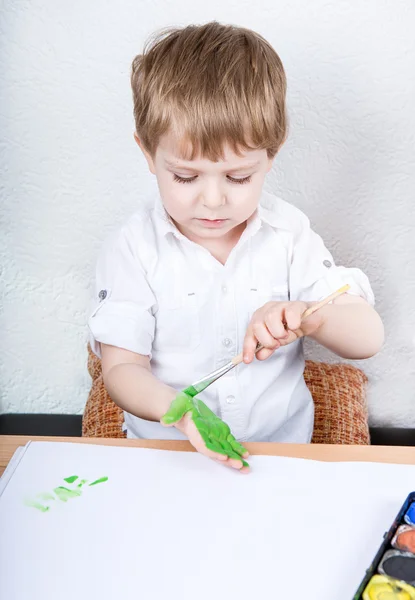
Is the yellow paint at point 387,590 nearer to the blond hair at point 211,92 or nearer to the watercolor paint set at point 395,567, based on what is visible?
the watercolor paint set at point 395,567

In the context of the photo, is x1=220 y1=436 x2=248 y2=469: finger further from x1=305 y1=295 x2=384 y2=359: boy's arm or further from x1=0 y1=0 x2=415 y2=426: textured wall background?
x1=0 y1=0 x2=415 y2=426: textured wall background

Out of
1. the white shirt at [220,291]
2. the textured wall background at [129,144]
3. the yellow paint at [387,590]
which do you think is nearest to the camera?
the yellow paint at [387,590]

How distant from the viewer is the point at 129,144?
1.25m

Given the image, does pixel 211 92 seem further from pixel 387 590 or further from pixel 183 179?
pixel 387 590

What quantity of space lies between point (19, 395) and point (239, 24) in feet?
2.60

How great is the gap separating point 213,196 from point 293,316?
169mm

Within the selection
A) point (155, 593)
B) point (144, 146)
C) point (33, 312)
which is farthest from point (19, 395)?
point (155, 593)

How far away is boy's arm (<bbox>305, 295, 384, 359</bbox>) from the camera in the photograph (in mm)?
977

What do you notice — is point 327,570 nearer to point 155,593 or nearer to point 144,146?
point 155,593

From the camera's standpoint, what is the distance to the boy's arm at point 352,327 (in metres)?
0.98

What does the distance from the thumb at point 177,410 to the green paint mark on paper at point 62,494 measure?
0.27 feet

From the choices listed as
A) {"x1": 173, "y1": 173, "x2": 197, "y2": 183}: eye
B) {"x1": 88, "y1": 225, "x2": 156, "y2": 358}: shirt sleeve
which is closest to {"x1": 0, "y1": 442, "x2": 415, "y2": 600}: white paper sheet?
{"x1": 88, "y1": 225, "x2": 156, "y2": 358}: shirt sleeve

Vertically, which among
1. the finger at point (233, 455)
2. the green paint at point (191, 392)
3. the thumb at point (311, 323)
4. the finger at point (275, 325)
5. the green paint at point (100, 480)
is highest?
the finger at point (275, 325)

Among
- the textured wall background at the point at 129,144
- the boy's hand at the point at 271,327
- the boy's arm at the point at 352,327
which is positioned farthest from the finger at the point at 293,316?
the textured wall background at the point at 129,144
